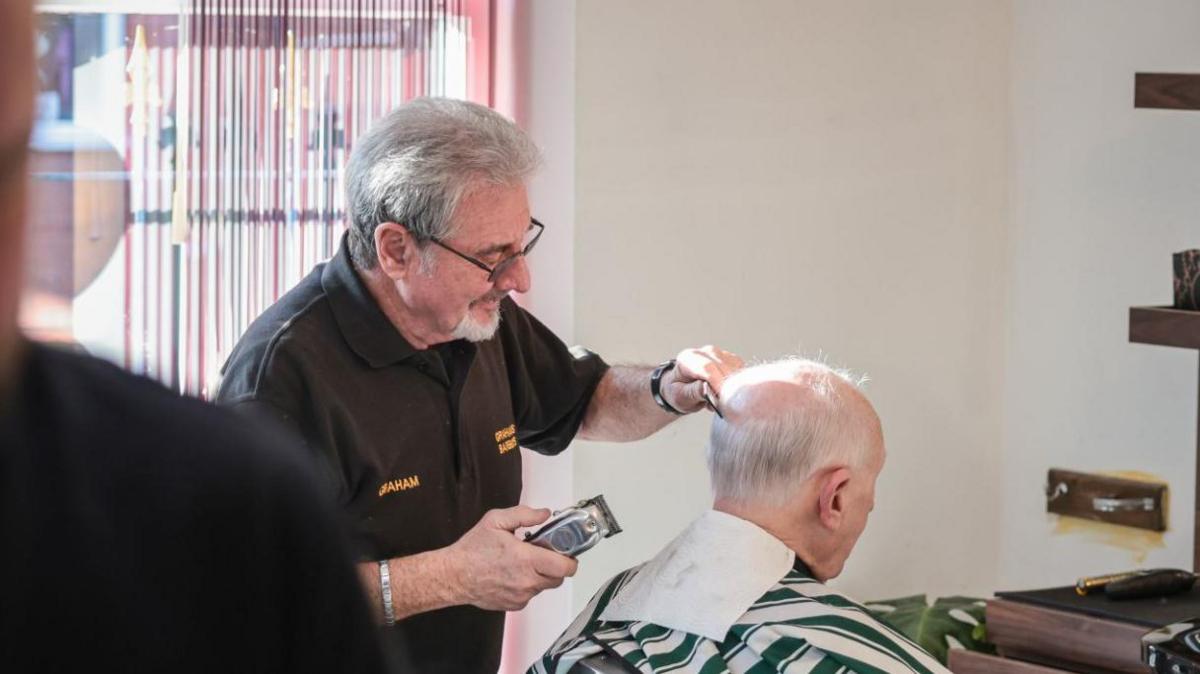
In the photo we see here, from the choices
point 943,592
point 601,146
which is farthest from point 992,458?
point 601,146

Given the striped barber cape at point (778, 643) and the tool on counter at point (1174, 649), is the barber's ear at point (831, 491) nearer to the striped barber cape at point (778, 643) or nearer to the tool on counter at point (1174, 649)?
the striped barber cape at point (778, 643)

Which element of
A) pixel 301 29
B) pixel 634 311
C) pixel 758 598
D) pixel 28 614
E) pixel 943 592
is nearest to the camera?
pixel 28 614

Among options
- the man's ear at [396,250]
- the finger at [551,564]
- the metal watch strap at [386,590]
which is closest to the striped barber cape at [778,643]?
the finger at [551,564]

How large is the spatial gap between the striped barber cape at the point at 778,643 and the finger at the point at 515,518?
188mm

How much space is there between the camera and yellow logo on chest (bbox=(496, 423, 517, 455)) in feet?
7.50

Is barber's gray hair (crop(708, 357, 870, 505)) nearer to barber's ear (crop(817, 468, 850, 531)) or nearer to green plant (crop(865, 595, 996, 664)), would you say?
barber's ear (crop(817, 468, 850, 531))

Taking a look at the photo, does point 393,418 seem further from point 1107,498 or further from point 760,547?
point 1107,498

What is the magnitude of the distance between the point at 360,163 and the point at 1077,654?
1.50 meters

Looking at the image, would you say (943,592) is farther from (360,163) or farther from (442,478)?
(360,163)

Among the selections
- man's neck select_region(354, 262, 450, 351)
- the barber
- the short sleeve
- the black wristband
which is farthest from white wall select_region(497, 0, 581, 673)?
man's neck select_region(354, 262, 450, 351)

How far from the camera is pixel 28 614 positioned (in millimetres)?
427

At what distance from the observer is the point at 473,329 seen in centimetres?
213

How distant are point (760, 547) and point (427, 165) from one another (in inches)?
27.6

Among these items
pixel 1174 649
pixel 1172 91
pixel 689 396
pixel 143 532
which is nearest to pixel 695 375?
pixel 689 396
